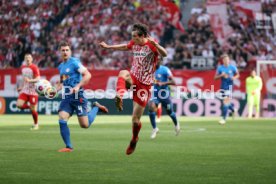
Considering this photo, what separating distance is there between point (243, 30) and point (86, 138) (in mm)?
21056

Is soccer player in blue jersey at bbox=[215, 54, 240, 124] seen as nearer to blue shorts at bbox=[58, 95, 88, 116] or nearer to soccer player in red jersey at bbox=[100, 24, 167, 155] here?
blue shorts at bbox=[58, 95, 88, 116]

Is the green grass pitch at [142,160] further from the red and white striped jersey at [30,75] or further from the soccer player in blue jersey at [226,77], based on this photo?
the soccer player in blue jersey at [226,77]

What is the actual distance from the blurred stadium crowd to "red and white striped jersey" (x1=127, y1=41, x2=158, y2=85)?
2386cm

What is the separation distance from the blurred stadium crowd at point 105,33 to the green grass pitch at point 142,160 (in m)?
18.2

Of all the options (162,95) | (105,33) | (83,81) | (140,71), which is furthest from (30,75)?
(105,33)

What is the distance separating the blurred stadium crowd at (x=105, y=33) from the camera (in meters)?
37.2

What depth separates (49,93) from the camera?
54.9 ft

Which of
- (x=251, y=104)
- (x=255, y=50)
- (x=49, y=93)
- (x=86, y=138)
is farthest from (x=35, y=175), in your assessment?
(x=255, y=50)

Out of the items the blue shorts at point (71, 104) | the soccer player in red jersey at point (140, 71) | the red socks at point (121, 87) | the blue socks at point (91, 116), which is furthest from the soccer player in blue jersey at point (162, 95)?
the red socks at point (121, 87)

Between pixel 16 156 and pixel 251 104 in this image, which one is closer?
pixel 16 156

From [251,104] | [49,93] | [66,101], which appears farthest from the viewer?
[251,104]

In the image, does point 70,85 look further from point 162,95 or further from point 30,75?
point 30,75

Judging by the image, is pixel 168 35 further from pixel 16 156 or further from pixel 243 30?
pixel 16 156

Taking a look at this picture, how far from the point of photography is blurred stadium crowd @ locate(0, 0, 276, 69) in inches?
1464
